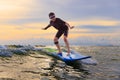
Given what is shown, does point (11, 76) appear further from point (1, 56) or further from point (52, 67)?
point (1, 56)

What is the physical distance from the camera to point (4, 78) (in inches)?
570

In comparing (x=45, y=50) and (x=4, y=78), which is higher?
(x=45, y=50)

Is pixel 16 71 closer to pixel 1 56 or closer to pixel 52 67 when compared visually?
pixel 52 67

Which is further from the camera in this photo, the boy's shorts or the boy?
the boy's shorts

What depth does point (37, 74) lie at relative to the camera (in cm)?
1630

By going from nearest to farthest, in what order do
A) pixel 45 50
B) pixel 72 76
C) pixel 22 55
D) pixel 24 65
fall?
pixel 72 76
pixel 24 65
pixel 22 55
pixel 45 50

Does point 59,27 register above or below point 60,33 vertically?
above

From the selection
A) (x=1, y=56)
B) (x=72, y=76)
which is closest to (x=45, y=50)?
(x=1, y=56)

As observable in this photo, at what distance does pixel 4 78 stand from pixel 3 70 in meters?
2.16

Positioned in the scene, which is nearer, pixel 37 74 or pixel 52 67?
pixel 37 74

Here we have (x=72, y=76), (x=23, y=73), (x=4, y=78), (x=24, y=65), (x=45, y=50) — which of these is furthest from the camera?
(x=45, y=50)

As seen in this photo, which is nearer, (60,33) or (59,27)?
(59,27)

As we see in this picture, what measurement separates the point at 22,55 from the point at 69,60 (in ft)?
11.8

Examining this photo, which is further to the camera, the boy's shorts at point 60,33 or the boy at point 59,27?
the boy's shorts at point 60,33
